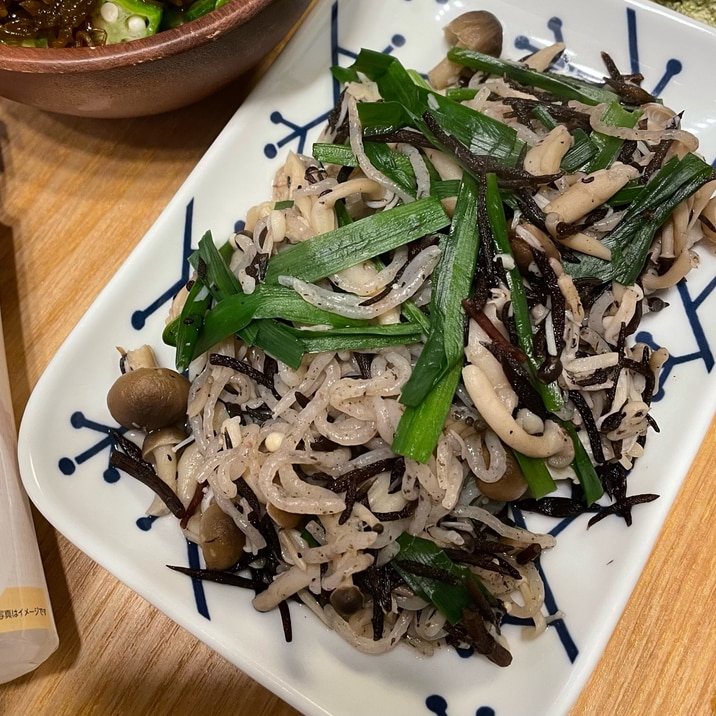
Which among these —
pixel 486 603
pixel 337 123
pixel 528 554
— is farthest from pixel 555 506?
pixel 337 123

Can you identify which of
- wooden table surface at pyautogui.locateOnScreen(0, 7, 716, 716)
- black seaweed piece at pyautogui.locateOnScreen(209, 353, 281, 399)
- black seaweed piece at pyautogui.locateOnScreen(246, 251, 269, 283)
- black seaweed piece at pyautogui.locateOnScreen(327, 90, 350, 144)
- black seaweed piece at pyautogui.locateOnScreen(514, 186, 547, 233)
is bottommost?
wooden table surface at pyautogui.locateOnScreen(0, 7, 716, 716)

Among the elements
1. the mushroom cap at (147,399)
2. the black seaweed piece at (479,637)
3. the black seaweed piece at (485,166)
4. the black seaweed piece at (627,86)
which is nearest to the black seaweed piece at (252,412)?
the mushroom cap at (147,399)

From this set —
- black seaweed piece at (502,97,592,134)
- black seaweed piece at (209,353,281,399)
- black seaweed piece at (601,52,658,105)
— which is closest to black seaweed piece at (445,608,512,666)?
black seaweed piece at (209,353,281,399)

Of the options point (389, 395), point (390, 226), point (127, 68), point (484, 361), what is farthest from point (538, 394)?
point (127, 68)

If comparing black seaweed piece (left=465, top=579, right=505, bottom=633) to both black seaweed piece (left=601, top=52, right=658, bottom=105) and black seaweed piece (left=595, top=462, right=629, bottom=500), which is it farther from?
black seaweed piece (left=601, top=52, right=658, bottom=105)

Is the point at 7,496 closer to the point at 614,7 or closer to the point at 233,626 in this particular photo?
the point at 233,626

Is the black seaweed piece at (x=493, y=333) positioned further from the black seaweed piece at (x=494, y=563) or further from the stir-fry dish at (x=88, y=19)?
the stir-fry dish at (x=88, y=19)
